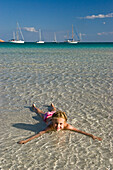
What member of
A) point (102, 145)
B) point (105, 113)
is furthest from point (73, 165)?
point (105, 113)

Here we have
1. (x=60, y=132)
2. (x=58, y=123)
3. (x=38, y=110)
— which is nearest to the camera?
(x=58, y=123)

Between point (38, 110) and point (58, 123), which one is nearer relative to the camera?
point (58, 123)

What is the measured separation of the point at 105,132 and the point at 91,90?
11.0 feet

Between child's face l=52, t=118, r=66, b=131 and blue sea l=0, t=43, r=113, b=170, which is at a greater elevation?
child's face l=52, t=118, r=66, b=131

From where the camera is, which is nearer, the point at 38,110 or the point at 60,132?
the point at 60,132

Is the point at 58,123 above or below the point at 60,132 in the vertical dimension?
above

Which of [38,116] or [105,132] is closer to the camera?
[105,132]

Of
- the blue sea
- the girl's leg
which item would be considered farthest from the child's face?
the girl's leg

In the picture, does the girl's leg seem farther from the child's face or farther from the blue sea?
the child's face

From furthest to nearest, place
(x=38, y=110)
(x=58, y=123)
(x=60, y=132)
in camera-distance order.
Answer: (x=38, y=110) < (x=60, y=132) < (x=58, y=123)

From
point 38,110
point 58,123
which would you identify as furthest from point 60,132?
point 38,110

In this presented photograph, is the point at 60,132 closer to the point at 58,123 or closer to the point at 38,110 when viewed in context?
the point at 58,123

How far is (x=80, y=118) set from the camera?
16.7 ft

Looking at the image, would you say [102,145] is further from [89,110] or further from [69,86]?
[69,86]
